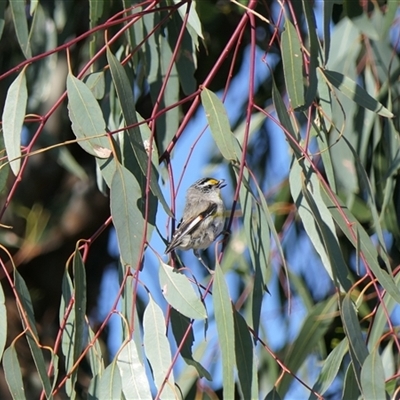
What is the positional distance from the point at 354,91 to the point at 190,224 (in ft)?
2.18

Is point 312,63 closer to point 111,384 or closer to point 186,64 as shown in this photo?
point 186,64

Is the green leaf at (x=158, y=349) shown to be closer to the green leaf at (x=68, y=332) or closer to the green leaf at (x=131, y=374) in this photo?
the green leaf at (x=131, y=374)

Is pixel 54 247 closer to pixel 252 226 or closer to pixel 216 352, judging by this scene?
pixel 216 352

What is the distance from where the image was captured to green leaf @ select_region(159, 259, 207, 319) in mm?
2053

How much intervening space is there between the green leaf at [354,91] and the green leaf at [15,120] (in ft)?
2.51

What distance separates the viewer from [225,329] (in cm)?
205

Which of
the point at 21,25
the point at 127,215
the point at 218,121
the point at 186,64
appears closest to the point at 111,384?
the point at 127,215

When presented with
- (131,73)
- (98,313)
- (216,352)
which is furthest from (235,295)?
(131,73)

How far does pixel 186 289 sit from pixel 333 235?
1.27ft

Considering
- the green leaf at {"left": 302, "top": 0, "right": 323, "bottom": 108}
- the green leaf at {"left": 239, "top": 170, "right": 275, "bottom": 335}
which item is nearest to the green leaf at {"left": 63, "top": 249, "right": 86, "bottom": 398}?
the green leaf at {"left": 239, "top": 170, "right": 275, "bottom": 335}

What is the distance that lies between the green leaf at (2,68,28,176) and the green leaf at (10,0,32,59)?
1.84 feet

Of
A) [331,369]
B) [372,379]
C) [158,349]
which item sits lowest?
[331,369]

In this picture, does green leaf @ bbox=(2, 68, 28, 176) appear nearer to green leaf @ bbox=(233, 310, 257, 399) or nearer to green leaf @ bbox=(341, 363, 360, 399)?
green leaf @ bbox=(233, 310, 257, 399)

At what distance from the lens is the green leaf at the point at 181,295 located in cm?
205
